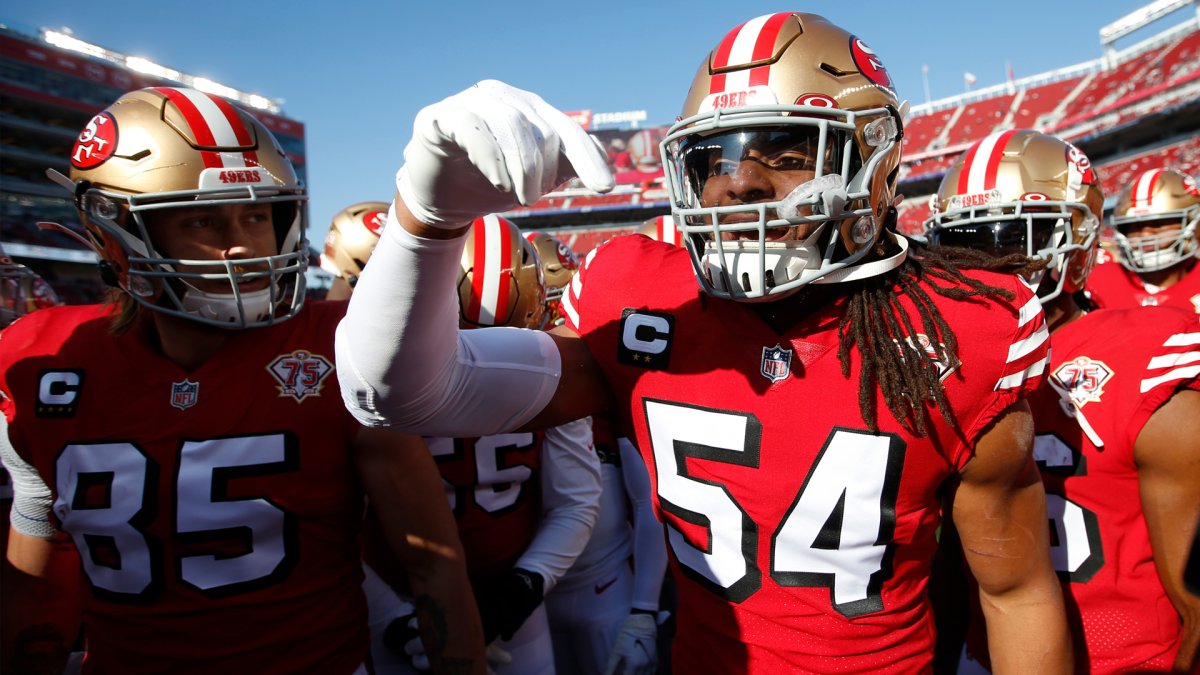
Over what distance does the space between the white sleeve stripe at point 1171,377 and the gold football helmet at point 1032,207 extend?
1.78 feet

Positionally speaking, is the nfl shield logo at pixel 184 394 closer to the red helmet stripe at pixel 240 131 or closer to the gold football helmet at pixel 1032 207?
the red helmet stripe at pixel 240 131

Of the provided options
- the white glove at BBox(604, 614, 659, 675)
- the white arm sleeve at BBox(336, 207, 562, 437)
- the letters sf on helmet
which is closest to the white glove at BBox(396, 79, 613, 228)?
the white arm sleeve at BBox(336, 207, 562, 437)

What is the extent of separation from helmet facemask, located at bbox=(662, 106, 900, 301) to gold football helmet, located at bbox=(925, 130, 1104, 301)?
121 cm

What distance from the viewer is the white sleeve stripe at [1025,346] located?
1.33m

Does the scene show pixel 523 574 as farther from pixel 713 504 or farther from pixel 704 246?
pixel 704 246

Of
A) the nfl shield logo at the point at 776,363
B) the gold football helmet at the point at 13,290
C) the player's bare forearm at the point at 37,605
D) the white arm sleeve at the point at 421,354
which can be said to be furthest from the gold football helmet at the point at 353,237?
the nfl shield logo at the point at 776,363

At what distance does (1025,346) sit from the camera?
134 cm

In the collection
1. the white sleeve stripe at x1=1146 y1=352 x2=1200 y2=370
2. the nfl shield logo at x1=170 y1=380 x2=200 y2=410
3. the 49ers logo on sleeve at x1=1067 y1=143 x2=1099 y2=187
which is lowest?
the white sleeve stripe at x1=1146 y1=352 x2=1200 y2=370

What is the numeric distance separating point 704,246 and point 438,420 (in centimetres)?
58

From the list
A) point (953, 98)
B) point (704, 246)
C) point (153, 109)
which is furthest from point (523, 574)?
point (953, 98)

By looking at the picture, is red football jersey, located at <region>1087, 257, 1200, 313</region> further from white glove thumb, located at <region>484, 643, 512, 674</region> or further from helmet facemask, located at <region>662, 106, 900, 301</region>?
white glove thumb, located at <region>484, 643, 512, 674</region>

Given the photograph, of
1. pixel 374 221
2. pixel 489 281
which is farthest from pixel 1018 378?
pixel 374 221

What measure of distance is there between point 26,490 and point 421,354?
132 cm

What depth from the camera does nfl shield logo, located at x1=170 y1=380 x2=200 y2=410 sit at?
5.62ft
